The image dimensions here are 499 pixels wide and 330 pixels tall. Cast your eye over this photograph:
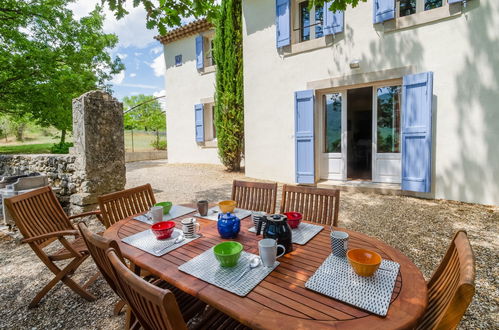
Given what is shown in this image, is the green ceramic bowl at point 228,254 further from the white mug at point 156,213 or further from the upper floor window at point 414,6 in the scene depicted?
the upper floor window at point 414,6

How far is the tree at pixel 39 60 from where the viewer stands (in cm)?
652

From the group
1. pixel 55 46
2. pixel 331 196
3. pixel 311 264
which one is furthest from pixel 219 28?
pixel 311 264

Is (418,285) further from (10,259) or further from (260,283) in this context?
(10,259)

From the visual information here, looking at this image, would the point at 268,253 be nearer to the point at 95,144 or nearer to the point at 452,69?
the point at 95,144

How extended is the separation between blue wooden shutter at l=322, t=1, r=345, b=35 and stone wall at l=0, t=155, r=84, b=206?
5362 mm

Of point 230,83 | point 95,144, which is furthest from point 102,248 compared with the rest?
point 230,83

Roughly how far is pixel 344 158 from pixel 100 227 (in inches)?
188

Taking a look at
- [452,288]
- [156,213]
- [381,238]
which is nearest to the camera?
[452,288]

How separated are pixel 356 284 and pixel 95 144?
4.16 meters

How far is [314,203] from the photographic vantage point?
2.18 m

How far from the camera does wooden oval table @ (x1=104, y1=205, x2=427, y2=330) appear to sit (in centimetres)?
87

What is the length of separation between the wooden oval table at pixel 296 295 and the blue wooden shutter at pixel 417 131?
12.8 feet

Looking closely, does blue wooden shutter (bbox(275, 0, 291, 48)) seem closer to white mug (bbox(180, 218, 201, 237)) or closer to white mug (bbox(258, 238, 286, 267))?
white mug (bbox(180, 218, 201, 237))

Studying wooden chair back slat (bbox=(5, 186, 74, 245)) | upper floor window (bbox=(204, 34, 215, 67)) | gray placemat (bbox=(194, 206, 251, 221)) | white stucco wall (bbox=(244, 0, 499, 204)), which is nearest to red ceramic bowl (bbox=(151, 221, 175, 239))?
gray placemat (bbox=(194, 206, 251, 221))
